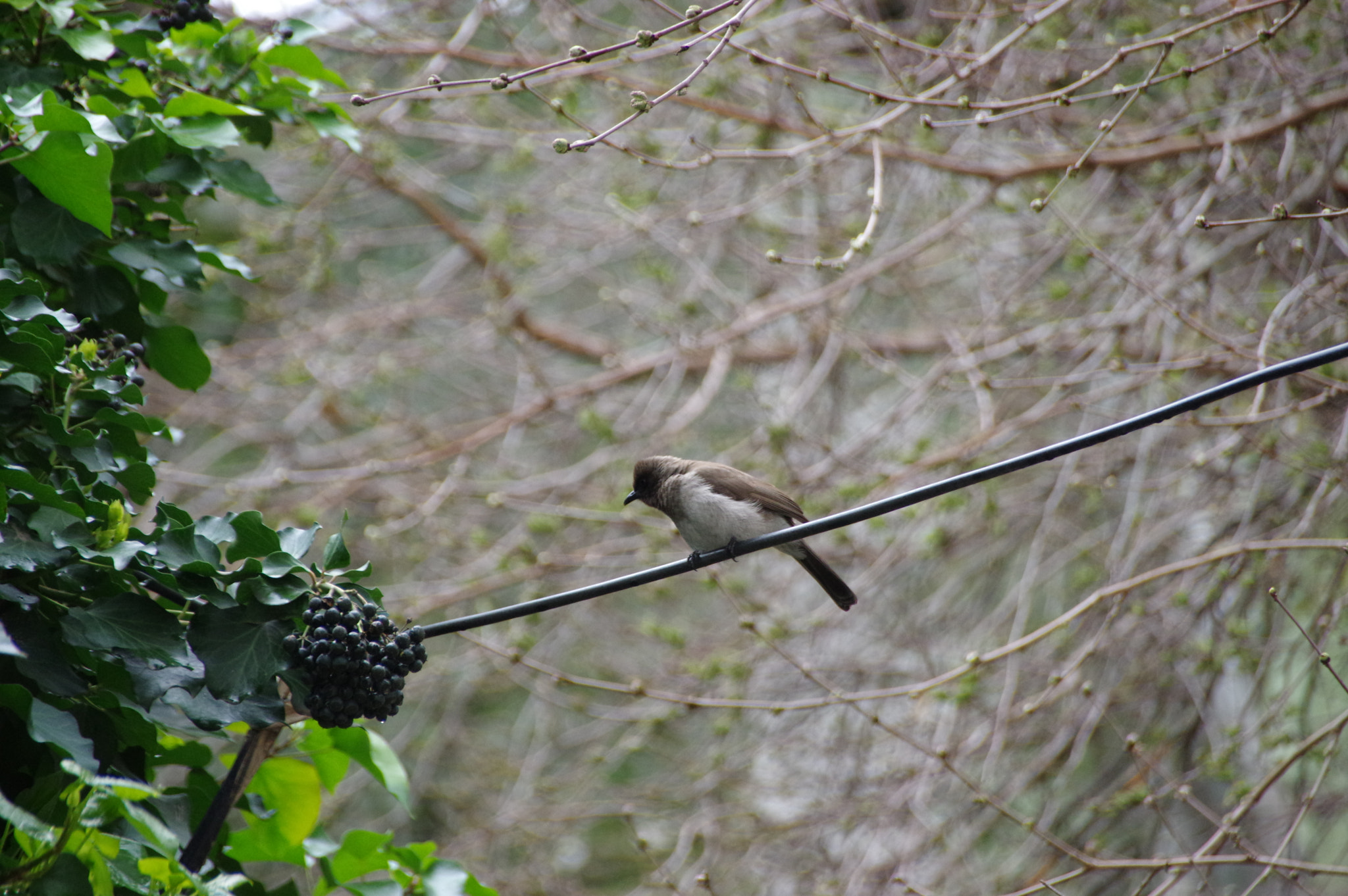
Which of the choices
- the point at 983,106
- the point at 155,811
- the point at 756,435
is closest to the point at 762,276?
the point at 756,435

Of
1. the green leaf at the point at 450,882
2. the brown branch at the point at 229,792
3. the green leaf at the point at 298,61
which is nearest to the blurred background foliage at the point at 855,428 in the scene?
the green leaf at the point at 298,61

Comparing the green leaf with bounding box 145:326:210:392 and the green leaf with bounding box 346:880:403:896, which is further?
the green leaf with bounding box 145:326:210:392

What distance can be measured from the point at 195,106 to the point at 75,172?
0.50 metres

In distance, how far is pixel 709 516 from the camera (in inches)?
183

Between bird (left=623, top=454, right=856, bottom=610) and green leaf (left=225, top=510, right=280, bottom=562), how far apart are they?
95.6 inches

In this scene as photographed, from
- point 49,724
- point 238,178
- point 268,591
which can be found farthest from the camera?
point 238,178

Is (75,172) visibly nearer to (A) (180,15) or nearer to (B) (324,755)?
(A) (180,15)

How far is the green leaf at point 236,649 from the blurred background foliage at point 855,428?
168 cm

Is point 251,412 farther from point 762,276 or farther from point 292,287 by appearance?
point 762,276

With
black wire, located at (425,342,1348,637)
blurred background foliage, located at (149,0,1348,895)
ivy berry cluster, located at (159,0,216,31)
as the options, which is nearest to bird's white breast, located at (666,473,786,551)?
blurred background foliage, located at (149,0,1348,895)

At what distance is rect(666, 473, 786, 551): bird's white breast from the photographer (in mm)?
4645

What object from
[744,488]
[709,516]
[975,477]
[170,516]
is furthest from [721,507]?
[170,516]

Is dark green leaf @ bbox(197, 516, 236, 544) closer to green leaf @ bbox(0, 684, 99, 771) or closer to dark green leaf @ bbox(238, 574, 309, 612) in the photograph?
dark green leaf @ bbox(238, 574, 309, 612)

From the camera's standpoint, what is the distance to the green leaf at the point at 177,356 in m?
2.99
